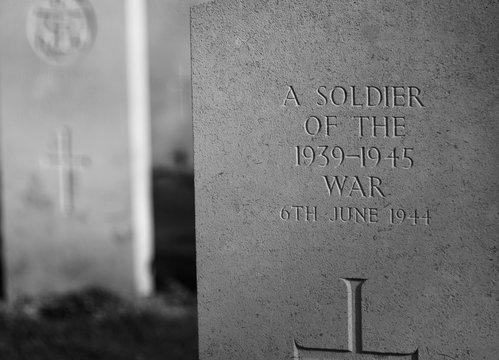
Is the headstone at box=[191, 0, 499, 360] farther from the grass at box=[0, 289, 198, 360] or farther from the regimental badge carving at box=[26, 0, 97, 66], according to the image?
the regimental badge carving at box=[26, 0, 97, 66]

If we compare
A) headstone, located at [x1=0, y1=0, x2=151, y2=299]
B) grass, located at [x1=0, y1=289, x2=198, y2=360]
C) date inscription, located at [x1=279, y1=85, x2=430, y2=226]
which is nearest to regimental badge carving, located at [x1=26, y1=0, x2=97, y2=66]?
headstone, located at [x1=0, y1=0, x2=151, y2=299]

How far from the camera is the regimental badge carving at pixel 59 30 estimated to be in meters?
6.37

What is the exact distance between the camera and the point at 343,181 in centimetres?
324

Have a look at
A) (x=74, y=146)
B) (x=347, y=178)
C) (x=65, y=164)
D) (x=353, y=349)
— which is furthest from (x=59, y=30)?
(x=353, y=349)

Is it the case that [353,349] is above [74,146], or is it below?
below

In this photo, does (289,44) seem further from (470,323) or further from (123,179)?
(123,179)

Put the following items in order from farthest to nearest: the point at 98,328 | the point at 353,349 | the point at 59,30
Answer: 1. the point at 59,30
2. the point at 98,328
3. the point at 353,349

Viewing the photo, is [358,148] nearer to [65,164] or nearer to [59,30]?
[65,164]

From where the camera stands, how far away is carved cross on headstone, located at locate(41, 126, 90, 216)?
21.1ft

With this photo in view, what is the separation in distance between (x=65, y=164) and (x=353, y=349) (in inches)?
140

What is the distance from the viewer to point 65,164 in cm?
644

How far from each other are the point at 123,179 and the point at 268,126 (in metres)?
3.24

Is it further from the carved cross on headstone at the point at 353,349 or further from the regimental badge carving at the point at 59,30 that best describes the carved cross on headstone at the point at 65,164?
the carved cross on headstone at the point at 353,349

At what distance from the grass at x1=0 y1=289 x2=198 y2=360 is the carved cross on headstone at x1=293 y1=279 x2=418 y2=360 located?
211 cm
